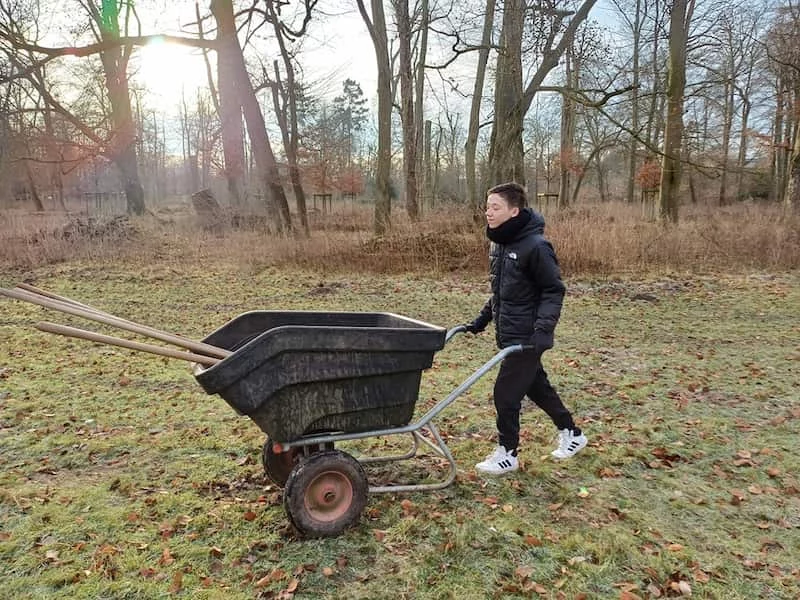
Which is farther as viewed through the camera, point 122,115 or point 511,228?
point 122,115

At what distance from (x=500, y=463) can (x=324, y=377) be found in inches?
53.8

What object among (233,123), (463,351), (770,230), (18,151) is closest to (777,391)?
(463,351)

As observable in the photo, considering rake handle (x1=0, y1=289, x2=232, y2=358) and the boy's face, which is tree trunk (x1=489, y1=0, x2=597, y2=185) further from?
rake handle (x1=0, y1=289, x2=232, y2=358)

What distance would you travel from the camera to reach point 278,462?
313 centimetres

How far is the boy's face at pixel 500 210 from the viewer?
120 inches

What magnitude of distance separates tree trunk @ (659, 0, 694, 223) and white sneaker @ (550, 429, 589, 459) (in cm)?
1157

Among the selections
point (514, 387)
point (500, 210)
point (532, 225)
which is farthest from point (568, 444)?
point (500, 210)

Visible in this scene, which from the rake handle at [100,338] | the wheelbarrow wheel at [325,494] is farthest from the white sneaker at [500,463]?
the rake handle at [100,338]

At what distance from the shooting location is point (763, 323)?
291 inches

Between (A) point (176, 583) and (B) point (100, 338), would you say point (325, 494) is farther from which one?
(B) point (100, 338)

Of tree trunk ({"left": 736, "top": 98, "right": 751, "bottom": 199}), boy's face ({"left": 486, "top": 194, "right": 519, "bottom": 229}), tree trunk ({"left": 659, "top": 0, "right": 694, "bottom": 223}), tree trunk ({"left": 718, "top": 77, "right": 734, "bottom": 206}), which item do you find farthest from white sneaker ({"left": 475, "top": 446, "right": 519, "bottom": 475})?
tree trunk ({"left": 736, "top": 98, "right": 751, "bottom": 199})

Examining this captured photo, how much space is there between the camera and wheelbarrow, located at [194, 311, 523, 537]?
2443 millimetres

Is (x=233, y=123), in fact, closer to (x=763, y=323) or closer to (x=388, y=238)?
(x=388, y=238)

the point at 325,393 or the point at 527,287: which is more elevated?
the point at 527,287
